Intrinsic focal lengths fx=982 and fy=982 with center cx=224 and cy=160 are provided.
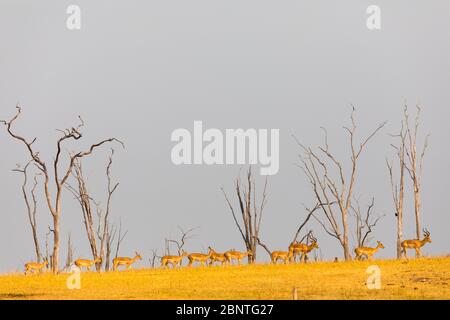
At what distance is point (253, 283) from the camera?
34.2 m

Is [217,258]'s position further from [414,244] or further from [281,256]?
[414,244]

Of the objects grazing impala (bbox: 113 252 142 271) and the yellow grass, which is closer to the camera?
the yellow grass

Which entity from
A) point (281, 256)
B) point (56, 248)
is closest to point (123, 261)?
point (56, 248)

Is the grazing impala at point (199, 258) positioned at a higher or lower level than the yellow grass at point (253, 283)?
higher

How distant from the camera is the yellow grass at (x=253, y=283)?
30.9 meters

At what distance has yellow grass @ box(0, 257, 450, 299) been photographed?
3092 cm

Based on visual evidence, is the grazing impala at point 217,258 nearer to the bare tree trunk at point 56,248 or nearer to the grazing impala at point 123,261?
the grazing impala at point 123,261

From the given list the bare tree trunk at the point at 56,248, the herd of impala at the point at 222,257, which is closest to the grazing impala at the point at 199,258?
the herd of impala at the point at 222,257

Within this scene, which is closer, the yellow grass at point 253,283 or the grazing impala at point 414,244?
the yellow grass at point 253,283

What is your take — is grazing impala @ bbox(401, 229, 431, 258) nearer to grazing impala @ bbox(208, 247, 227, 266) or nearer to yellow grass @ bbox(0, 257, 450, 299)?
yellow grass @ bbox(0, 257, 450, 299)

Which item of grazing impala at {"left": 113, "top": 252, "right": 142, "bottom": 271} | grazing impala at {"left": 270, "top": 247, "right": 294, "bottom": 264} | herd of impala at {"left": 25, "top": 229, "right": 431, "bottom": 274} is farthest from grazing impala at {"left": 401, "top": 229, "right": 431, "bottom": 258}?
grazing impala at {"left": 113, "top": 252, "right": 142, "bottom": 271}

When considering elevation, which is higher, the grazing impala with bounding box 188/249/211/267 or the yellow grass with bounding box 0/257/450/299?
the grazing impala with bounding box 188/249/211/267
